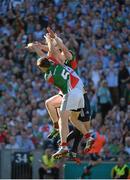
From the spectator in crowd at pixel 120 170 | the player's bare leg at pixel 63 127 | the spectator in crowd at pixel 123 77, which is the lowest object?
the spectator in crowd at pixel 120 170

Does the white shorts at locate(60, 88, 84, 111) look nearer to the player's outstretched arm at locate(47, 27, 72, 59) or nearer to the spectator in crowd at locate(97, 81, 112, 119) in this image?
the player's outstretched arm at locate(47, 27, 72, 59)

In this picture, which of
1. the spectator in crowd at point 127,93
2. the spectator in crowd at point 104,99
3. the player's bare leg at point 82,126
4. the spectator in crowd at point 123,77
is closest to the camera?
the player's bare leg at point 82,126

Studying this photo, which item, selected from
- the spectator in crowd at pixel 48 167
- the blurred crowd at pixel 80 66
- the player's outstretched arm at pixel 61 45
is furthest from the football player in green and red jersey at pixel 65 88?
→ the spectator in crowd at pixel 48 167

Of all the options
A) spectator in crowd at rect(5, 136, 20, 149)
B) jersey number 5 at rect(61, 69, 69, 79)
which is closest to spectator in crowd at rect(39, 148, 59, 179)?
spectator in crowd at rect(5, 136, 20, 149)

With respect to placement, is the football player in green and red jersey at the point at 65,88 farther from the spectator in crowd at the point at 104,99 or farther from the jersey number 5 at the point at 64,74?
the spectator in crowd at the point at 104,99

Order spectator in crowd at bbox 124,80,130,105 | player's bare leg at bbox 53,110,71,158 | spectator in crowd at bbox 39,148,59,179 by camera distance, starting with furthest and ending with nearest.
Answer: spectator in crowd at bbox 124,80,130,105 → spectator in crowd at bbox 39,148,59,179 → player's bare leg at bbox 53,110,71,158

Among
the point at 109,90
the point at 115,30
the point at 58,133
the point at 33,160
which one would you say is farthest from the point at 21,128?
the point at 58,133

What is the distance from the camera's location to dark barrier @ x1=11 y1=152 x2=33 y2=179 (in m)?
21.3

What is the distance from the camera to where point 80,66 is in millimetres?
22688

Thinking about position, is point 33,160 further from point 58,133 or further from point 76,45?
point 58,133

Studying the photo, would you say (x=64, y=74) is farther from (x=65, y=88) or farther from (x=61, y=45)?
(x=61, y=45)

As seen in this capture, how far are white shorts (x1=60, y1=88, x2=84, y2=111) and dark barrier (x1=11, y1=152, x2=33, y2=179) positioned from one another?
7.87m

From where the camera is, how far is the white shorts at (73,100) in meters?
13.4

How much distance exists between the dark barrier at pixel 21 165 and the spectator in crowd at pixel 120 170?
243 centimetres
